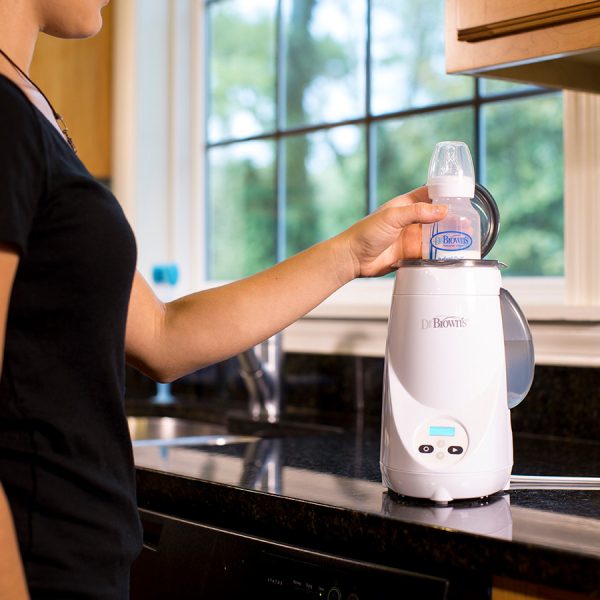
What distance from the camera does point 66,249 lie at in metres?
0.92

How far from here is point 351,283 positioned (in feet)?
7.73

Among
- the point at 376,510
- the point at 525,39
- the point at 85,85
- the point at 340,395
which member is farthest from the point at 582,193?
the point at 85,85

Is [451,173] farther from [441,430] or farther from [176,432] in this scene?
[176,432]

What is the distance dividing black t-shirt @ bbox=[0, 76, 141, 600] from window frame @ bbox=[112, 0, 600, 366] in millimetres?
985

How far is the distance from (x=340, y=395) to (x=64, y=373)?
128 cm

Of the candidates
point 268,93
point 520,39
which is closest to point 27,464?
point 520,39

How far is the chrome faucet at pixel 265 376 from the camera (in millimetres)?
2254

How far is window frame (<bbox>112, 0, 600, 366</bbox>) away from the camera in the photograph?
5.70 ft

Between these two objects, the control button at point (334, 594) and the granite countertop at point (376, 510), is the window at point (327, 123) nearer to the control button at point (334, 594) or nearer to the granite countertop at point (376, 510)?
the granite countertop at point (376, 510)

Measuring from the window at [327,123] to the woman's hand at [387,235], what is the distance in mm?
860

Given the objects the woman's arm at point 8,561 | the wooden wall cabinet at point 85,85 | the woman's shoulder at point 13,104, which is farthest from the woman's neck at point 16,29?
the wooden wall cabinet at point 85,85

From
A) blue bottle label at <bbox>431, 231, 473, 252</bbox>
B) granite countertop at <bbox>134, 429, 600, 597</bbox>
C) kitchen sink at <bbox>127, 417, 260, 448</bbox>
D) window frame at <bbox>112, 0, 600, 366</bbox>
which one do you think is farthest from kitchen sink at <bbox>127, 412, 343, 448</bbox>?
blue bottle label at <bbox>431, 231, 473, 252</bbox>

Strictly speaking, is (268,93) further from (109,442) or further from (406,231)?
(109,442)

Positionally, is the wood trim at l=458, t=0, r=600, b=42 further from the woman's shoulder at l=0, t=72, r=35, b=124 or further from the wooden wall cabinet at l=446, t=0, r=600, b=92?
the woman's shoulder at l=0, t=72, r=35, b=124
